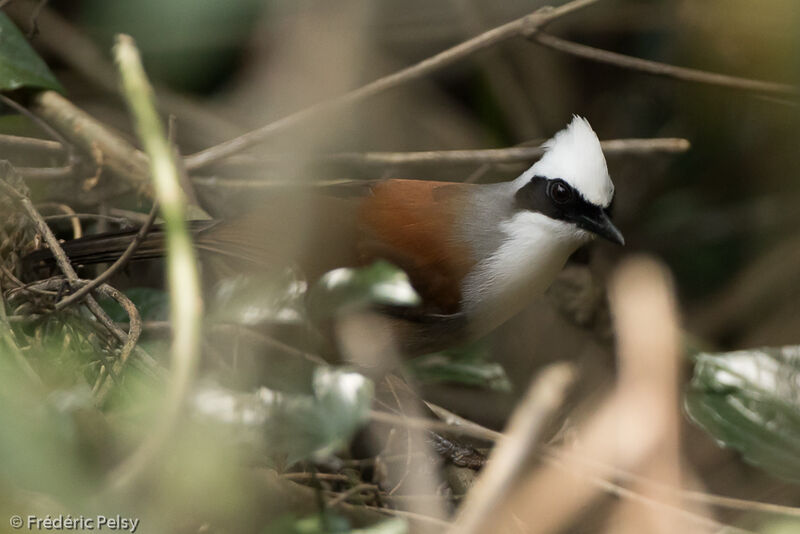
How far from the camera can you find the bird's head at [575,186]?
8.50ft

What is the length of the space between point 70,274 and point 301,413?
1059 mm

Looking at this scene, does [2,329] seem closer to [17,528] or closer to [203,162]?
[17,528]

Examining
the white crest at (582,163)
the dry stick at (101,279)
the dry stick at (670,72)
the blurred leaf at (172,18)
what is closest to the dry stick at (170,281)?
the blurred leaf at (172,18)

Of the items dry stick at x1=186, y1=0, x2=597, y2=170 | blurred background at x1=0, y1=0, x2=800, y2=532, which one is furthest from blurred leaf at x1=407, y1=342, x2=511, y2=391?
dry stick at x1=186, y1=0, x2=597, y2=170

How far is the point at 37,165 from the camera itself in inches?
126

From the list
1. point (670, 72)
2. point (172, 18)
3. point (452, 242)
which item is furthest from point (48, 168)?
point (670, 72)

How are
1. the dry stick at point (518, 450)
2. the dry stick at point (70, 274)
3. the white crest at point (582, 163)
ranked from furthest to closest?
the white crest at point (582, 163) < the dry stick at point (70, 274) < the dry stick at point (518, 450)

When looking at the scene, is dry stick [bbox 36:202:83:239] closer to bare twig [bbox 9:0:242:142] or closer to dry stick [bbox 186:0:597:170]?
dry stick [bbox 186:0:597:170]

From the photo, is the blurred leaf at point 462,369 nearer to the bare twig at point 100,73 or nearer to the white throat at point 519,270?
the white throat at point 519,270

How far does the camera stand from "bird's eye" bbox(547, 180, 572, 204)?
107 inches

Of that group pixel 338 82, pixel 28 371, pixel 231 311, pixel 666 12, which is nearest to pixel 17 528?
pixel 28 371

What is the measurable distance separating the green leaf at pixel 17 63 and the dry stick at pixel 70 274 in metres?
0.61

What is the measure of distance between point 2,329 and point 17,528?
802mm

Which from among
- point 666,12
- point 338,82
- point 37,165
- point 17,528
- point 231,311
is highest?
point 666,12
